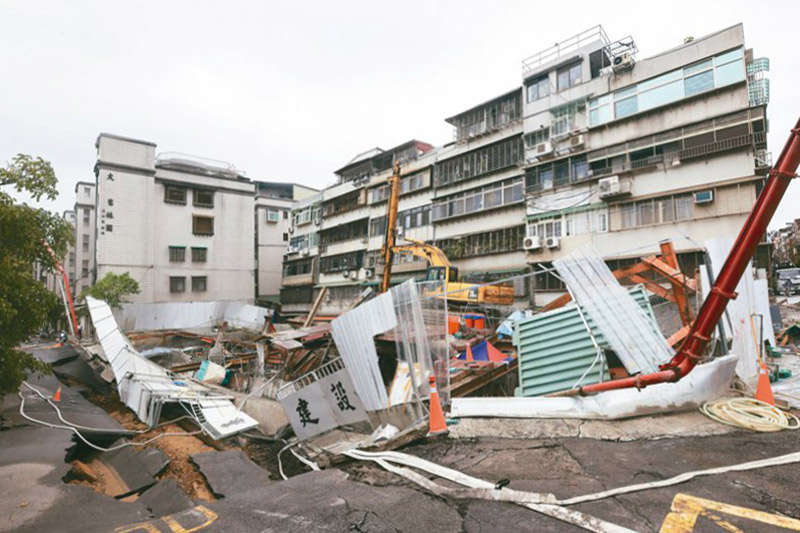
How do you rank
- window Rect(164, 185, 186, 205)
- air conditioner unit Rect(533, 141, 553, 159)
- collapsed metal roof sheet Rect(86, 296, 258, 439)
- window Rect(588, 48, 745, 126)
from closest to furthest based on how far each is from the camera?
collapsed metal roof sheet Rect(86, 296, 258, 439) < window Rect(588, 48, 745, 126) < air conditioner unit Rect(533, 141, 553, 159) < window Rect(164, 185, 186, 205)

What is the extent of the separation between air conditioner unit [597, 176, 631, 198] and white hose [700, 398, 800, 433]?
1610cm

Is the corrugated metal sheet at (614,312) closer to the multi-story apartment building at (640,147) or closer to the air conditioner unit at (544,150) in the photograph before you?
the multi-story apartment building at (640,147)

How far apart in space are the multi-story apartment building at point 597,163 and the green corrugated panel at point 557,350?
9.58 m

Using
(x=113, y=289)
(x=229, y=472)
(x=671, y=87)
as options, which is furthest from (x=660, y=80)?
(x=113, y=289)

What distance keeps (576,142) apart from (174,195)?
34.5m

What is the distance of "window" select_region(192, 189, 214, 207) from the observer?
39.1 metres

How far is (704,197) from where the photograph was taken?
17.9 m

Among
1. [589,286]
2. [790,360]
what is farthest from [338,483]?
[790,360]

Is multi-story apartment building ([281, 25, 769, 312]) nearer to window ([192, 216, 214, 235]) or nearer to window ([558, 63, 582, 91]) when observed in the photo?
window ([558, 63, 582, 91])

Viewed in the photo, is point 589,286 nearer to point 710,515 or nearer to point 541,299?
point 710,515

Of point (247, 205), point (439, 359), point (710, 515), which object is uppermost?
point (247, 205)

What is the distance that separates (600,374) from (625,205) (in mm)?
16350

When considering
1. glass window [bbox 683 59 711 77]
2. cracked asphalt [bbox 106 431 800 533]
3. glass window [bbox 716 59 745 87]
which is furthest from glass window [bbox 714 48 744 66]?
cracked asphalt [bbox 106 431 800 533]

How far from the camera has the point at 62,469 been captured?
22.0 ft
